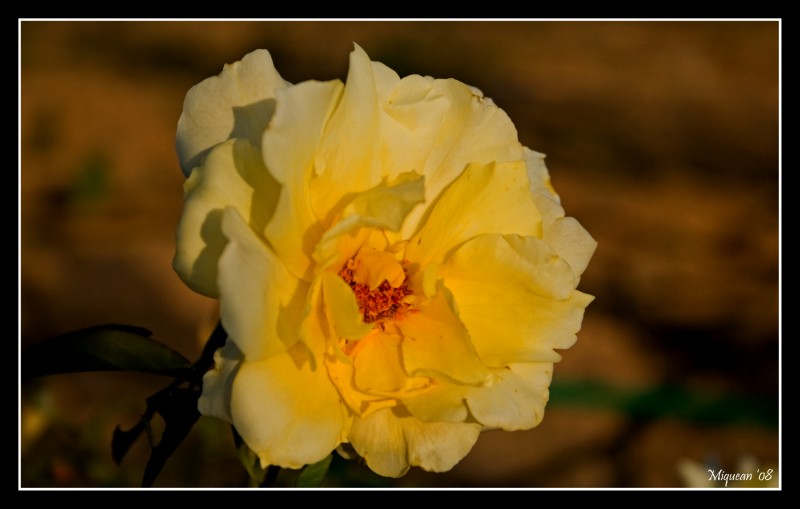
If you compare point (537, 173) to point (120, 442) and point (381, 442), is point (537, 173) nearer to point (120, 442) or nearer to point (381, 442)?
point (381, 442)

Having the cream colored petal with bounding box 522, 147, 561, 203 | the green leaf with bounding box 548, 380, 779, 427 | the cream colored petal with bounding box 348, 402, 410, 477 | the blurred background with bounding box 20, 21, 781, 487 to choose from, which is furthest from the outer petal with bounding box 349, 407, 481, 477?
the green leaf with bounding box 548, 380, 779, 427

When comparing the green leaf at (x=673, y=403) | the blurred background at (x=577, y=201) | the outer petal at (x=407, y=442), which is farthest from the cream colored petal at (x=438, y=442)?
the green leaf at (x=673, y=403)

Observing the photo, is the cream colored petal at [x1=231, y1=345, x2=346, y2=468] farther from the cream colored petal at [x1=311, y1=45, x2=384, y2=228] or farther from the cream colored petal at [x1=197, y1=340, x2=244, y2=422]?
the cream colored petal at [x1=311, y1=45, x2=384, y2=228]

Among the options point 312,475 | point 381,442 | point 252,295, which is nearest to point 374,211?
point 252,295

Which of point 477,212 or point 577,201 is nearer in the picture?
point 477,212

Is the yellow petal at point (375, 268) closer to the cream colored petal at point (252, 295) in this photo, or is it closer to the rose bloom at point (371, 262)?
the rose bloom at point (371, 262)
